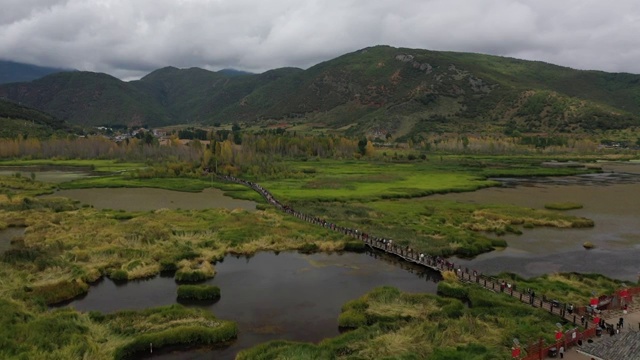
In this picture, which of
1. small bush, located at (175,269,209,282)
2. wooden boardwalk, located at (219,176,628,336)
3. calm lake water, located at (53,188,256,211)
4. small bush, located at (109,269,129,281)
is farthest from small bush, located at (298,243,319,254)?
calm lake water, located at (53,188,256,211)

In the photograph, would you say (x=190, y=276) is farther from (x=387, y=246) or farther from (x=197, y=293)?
(x=387, y=246)

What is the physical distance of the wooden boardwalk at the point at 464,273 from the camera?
109 feet

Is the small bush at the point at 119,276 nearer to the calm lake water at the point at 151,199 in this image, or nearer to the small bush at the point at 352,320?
the small bush at the point at 352,320

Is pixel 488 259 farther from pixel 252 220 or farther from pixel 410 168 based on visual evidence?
pixel 410 168

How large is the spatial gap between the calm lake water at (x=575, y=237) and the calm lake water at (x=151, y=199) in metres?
40.4

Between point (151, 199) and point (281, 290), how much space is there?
183 feet

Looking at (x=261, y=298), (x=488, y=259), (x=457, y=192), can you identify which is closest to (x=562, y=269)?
(x=488, y=259)

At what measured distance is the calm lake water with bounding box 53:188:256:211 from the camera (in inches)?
3157

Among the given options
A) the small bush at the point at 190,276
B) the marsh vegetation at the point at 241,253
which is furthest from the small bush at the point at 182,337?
the small bush at the point at 190,276

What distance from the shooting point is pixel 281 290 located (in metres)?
40.5

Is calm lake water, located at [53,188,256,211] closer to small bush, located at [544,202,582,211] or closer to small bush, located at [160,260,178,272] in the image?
small bush, located at [160,260,178,272]

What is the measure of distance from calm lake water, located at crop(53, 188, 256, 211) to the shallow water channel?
31.1 meters

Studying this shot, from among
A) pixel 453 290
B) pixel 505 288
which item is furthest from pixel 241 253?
pixel 505 288

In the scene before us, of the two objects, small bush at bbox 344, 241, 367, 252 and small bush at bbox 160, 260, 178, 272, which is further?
small bush at bbox 344, 241, 367, 252
